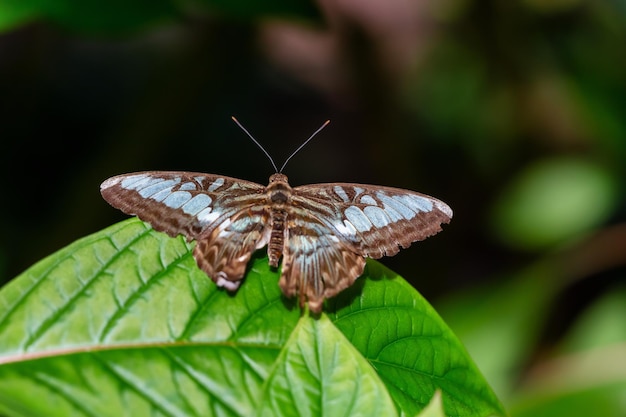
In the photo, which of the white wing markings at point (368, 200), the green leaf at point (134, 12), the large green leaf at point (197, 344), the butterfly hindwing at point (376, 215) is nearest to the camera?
the large green leaf at point (197, 344)

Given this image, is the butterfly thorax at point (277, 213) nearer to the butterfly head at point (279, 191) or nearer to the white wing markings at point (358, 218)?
the butterfly head at point (279, 191)

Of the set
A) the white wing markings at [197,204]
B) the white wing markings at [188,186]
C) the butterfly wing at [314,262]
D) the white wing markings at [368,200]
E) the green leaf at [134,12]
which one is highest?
the green leaf at [134,12]

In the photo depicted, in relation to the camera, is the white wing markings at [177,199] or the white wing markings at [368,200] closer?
the white wing markings at [177,199]

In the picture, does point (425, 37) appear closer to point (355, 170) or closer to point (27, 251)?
point (355, 170)

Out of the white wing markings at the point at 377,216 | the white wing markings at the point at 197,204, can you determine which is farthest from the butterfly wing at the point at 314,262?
the white wing markings at the point at 197,204

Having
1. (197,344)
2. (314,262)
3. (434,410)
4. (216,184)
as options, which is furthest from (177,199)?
(434,410)

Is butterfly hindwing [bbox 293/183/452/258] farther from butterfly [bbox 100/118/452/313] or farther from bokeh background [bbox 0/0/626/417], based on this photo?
bokeh background [bbox 0/0/626/417]

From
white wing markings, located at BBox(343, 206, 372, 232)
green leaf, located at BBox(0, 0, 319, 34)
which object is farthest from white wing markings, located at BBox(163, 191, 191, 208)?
green leaf, located at BBox(0, 0, 319, 34)
